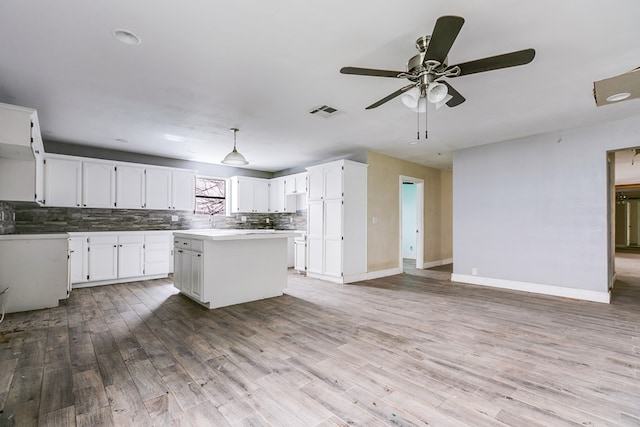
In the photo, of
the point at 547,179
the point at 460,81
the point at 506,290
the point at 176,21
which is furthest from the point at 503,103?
the point at 176,21

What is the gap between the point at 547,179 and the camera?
4672 millimetres

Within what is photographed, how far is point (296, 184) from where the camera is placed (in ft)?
23.0

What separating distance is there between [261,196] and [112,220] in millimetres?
3200

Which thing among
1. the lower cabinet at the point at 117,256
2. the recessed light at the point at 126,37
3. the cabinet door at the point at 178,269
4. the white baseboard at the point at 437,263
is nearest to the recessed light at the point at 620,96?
the recessed light at the point at 126,37

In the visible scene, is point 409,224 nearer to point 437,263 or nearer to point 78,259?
point 437,263

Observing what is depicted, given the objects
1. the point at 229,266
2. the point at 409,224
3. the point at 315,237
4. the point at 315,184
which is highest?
the point at 315,184

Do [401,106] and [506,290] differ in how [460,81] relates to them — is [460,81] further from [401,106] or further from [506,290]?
[506,290]

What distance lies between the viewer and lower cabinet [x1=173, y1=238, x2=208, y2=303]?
3.81 meters

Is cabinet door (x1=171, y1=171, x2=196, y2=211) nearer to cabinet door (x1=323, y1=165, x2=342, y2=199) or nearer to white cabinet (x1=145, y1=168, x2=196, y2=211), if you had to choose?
white cabinet (x1=145, y1=168, x2=196, y2=211)

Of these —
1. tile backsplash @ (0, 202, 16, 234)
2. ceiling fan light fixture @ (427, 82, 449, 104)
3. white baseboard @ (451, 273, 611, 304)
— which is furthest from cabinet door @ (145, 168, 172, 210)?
white baseboard @ (451, 273, 611, 304)

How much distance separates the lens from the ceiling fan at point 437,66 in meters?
1.75

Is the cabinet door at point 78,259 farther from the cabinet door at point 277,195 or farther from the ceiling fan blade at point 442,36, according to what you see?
the ceiling fan blade at point 442,36

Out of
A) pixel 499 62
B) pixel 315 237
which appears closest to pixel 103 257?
pixel 315 237

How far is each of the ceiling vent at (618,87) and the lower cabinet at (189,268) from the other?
153 inches
